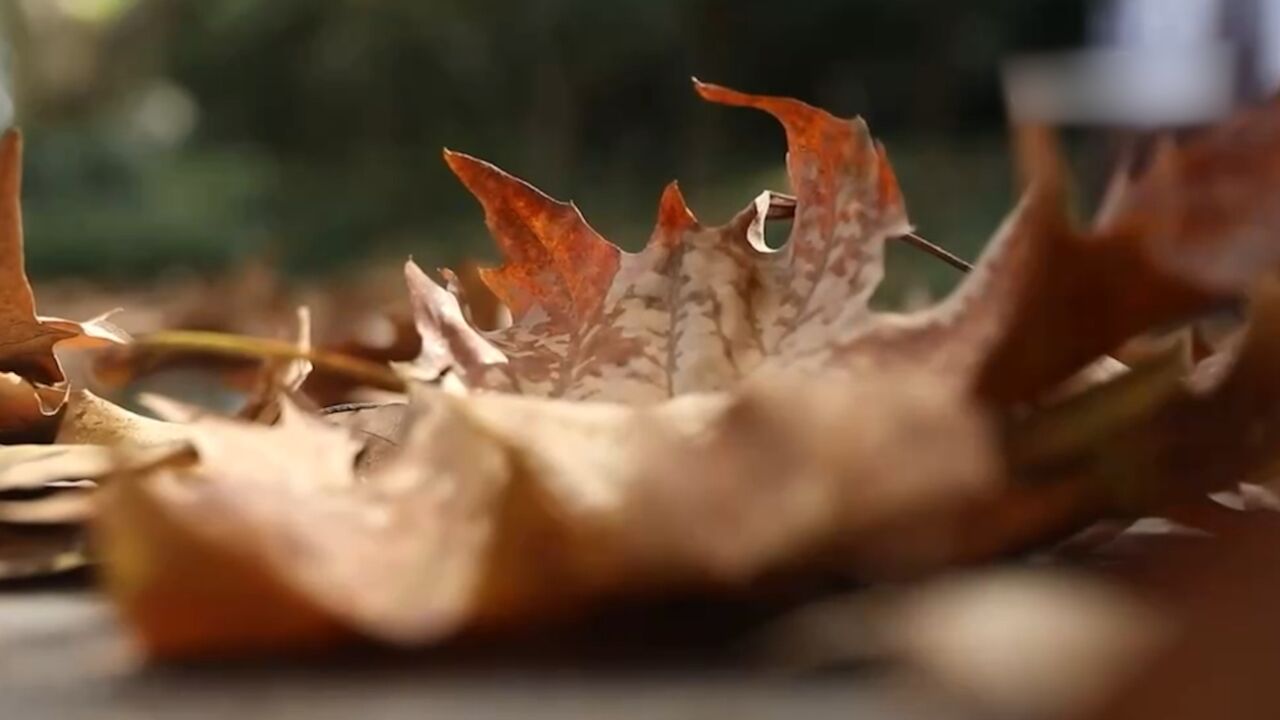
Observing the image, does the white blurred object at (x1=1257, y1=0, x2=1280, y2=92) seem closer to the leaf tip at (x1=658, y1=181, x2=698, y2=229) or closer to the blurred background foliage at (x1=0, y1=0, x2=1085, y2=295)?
the blurred background foliage at (x1=0, y1=0, x2=1085, y2=295)

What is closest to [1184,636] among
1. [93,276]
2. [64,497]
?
[64,497]

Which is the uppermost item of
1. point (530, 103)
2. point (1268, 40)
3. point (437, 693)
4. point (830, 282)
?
point (530, 103)

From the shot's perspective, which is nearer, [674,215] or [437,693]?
[437,693]

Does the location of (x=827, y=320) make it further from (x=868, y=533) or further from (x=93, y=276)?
(x=93, y=276)

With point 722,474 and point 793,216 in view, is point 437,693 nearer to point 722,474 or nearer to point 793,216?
point 722,474

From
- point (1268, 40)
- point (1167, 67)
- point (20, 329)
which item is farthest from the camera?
point (1167, 67)

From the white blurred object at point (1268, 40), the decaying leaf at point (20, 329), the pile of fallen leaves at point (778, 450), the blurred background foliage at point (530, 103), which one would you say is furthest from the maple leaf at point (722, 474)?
the blurred background foliage at point (530, 103)

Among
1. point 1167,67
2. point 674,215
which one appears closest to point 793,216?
point 674,215
